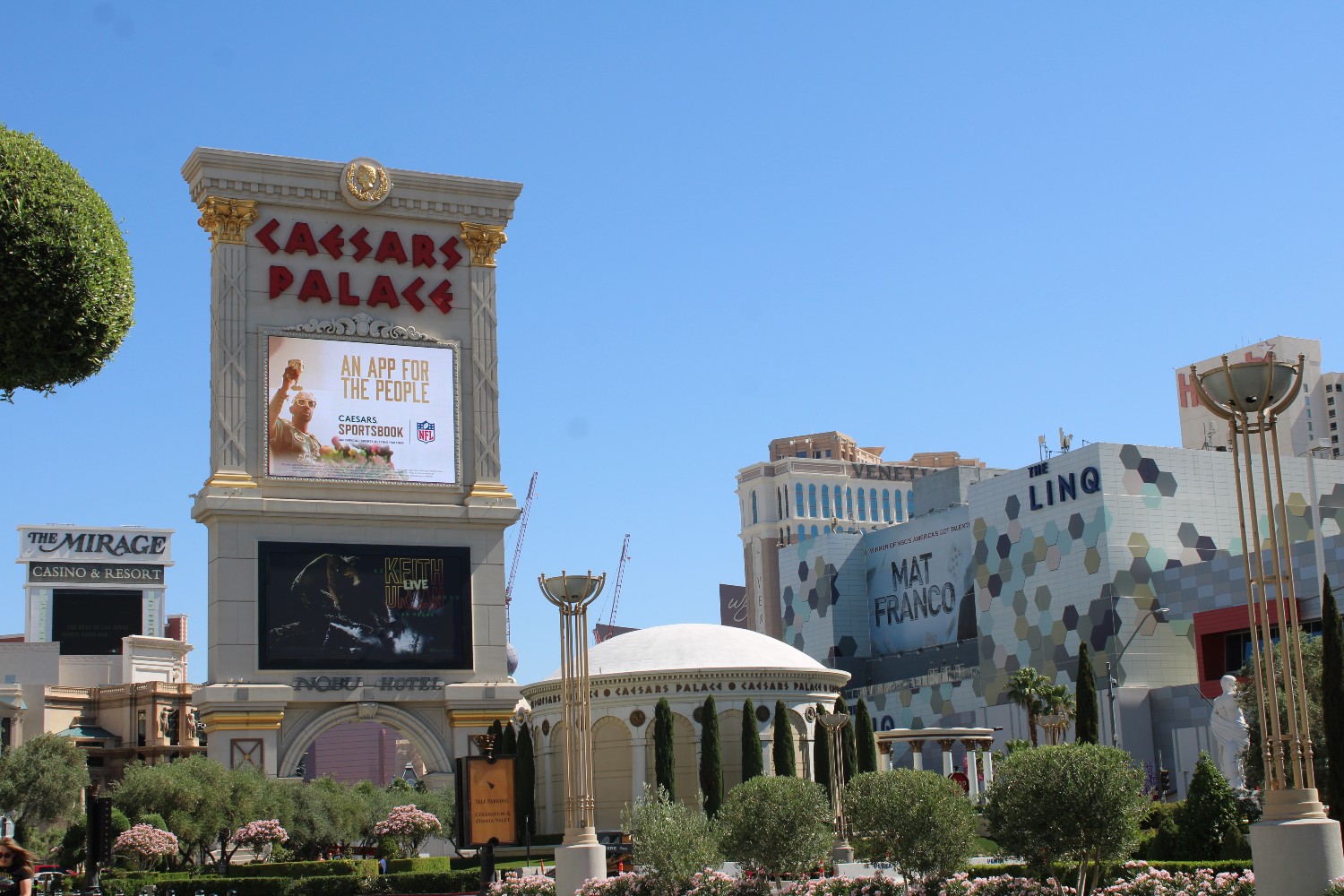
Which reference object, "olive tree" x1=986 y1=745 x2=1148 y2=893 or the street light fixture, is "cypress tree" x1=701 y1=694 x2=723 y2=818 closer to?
the street light fixture

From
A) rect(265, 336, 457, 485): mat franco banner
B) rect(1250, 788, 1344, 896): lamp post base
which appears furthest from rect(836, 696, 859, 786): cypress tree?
rect(1250, 788, 1344, 896): lamp post base

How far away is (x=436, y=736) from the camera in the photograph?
61.2m

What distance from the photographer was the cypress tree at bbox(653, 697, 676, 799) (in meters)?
64.1

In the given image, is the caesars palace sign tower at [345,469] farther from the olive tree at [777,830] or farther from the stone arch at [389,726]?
the olive tree at [777,830]

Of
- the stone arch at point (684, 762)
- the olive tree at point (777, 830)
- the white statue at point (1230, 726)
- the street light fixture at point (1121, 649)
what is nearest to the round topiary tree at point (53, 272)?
the olive tree at point (777, 830)

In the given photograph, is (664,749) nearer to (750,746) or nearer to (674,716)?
(674,716)

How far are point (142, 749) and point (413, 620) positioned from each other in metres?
60.9

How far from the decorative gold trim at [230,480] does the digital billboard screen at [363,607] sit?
7.70 ft

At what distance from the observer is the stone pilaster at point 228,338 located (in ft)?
194

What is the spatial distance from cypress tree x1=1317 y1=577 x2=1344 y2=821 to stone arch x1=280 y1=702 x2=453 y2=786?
36.8m

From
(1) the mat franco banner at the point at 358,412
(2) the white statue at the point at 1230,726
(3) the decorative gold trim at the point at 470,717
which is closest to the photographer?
(1) the mat franco banner at the point at 358,412

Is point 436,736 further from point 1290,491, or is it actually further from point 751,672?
point 1290,491

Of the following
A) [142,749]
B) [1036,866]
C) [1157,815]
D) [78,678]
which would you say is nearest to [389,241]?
[1157,815]

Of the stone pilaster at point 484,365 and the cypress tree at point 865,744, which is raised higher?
the stone pilaster at point 484,365
